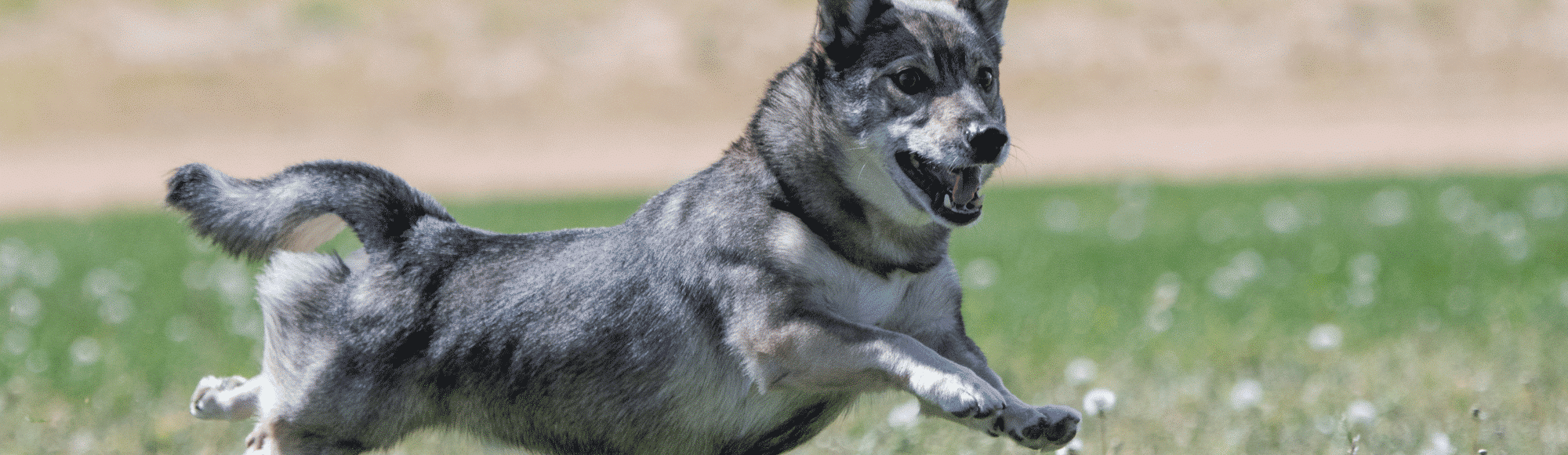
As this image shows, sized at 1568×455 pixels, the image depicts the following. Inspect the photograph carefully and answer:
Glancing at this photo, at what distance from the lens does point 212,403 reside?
4172mm

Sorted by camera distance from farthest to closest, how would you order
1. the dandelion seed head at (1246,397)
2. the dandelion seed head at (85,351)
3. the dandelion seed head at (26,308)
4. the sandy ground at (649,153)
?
the sandy ground at (649,153)
the dandelion seed head at (26,308)
the dandelion seed head at (85,351)
the dandelion seed head at (1246,397)

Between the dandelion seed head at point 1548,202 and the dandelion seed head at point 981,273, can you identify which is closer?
the dandelion seed head at point 981,273

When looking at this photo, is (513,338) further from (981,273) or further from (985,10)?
(981,273)

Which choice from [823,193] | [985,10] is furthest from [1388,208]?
[823,193]

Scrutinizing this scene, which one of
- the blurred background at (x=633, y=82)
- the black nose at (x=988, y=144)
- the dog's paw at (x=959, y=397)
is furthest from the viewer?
the blurred background at (x=633, y=82)

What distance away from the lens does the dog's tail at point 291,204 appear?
402cm

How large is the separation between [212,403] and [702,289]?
1537 millimetres

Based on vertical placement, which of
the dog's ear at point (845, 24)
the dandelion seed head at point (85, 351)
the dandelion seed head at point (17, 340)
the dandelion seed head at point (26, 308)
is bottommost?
the dandelion seed head at point (85, 351)

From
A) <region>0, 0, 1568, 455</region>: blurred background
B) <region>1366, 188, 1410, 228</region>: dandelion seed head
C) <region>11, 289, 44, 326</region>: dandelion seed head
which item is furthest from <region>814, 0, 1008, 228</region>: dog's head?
<region>1366, 188, 1410, 228</region>: dandelion seed head

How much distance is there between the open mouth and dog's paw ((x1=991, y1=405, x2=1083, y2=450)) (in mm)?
447

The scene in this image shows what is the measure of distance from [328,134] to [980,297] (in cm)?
1664

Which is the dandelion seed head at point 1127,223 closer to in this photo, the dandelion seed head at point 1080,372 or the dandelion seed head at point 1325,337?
the dandelion seed head at point 1325,337

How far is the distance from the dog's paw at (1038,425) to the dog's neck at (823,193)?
1.45ft

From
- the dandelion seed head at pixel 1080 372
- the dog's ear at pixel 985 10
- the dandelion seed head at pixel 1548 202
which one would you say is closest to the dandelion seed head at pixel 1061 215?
the dandelion seed head at pixel 1548 202
